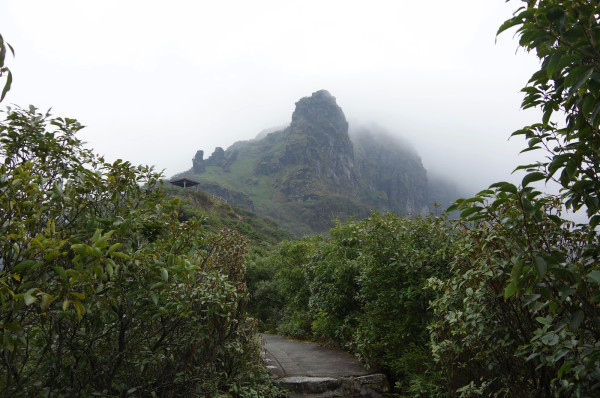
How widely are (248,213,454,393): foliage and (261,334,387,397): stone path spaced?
0.27 m

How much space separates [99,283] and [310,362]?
198 inches

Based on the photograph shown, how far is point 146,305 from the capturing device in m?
2.75

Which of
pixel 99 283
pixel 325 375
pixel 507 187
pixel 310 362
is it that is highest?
pixel 507 187

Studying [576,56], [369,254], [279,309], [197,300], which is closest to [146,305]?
[197,300]

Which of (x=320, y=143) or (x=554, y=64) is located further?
(x=320, y=143)

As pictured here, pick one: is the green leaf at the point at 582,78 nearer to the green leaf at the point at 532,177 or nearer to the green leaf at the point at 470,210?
the green leaf at the point at 532,177

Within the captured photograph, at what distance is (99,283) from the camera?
2.37 m

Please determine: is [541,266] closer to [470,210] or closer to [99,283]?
[470,210]

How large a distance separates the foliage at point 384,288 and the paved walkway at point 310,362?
0.83 ft

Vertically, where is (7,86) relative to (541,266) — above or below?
above

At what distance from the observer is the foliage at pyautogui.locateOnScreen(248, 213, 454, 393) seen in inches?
195

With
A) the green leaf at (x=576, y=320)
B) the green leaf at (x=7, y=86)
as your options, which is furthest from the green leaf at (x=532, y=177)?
the green leaf at (x=7, y=86)

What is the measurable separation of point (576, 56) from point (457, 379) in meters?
3.38

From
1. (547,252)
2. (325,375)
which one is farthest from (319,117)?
(547,252)
